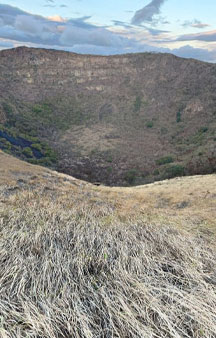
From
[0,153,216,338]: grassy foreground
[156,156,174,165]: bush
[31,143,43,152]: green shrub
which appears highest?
[0,153,216,338]: grassy foreground

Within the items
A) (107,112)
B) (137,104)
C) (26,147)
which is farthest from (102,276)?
(137,104)

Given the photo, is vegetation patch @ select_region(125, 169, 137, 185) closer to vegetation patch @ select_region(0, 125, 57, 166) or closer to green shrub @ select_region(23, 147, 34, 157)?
vegetation patch @ select_region(0, 125, 57, 166)

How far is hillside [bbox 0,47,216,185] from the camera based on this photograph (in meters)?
37.2

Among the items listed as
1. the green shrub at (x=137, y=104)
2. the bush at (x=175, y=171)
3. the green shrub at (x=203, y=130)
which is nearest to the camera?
the bush at (x=175, y=171)

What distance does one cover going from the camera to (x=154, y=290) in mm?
3242

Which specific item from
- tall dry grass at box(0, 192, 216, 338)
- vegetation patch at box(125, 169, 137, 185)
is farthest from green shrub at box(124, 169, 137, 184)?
tall dry grass at box(0, 192, 216, 338)

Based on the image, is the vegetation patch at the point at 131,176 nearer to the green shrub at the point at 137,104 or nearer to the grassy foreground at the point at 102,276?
the grassy foreground at the point at 102,276

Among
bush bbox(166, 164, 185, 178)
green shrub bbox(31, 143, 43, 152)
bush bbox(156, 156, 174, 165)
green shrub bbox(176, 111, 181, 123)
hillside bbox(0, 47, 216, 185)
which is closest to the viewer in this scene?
bush bbox(166, 164, 185, 178)

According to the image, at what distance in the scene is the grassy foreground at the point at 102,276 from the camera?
267cm

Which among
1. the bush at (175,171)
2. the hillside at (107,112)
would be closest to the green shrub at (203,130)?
the hillside at (107,112)

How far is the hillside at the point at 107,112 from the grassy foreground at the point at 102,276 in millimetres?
22610

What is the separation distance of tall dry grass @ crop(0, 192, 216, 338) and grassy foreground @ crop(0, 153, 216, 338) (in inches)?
0.4

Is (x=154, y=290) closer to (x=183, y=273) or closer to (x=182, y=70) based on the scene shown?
(x=183, y=273)

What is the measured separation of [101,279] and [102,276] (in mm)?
65
